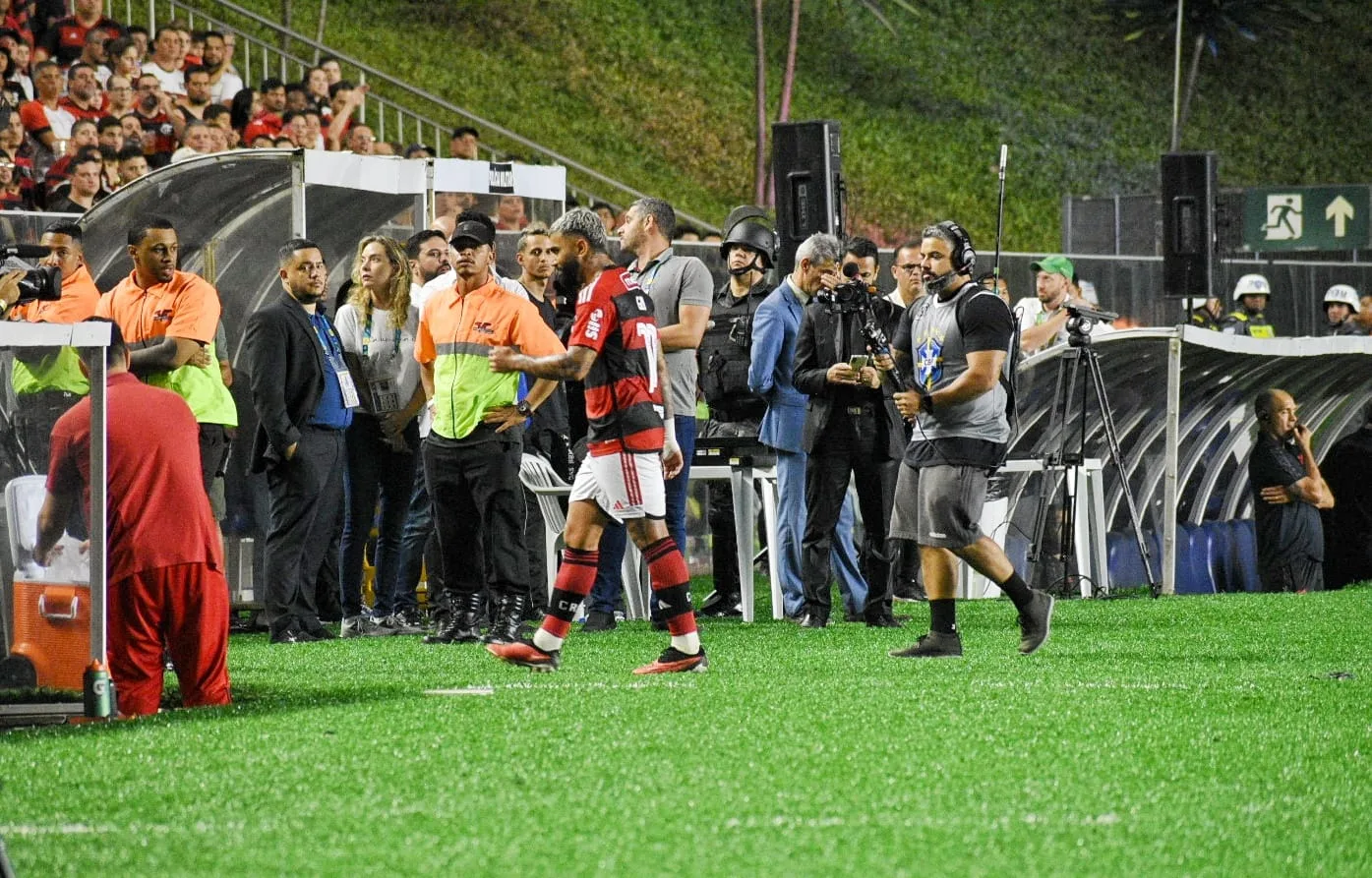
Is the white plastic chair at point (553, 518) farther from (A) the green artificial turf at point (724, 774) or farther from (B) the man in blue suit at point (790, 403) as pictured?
(A) the green artificial turf at point (724, 774)

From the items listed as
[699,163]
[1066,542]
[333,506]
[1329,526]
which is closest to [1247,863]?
[333,506]

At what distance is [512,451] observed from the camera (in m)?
10.6

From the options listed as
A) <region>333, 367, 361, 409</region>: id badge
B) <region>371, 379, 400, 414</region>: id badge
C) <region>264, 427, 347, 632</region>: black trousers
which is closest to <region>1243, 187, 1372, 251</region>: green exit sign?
<region>371, 379, 400, 414</region>: id badge

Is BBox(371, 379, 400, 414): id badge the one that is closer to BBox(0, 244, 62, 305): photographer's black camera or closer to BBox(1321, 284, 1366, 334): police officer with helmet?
BBox(0, 244, 62, 305): photographer's black camera

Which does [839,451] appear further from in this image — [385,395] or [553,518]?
[385,395]

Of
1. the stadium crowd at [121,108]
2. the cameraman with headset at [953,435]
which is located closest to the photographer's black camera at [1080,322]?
the cameraman with headset at [953,435]

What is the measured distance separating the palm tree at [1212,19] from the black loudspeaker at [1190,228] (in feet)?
128

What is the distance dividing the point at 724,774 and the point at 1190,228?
1175 centimetres

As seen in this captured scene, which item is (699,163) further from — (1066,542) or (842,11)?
(1066,542)

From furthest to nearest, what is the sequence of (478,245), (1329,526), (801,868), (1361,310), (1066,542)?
(1361,310) < (1329,526) < (1066,542) < (478,245) < (801,868)

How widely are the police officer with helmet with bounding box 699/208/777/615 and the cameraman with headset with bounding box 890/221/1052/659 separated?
291cm

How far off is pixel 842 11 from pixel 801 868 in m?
49.7

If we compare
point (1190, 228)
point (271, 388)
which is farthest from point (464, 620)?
point (1190, 228)

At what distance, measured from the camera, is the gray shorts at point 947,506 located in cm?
948
